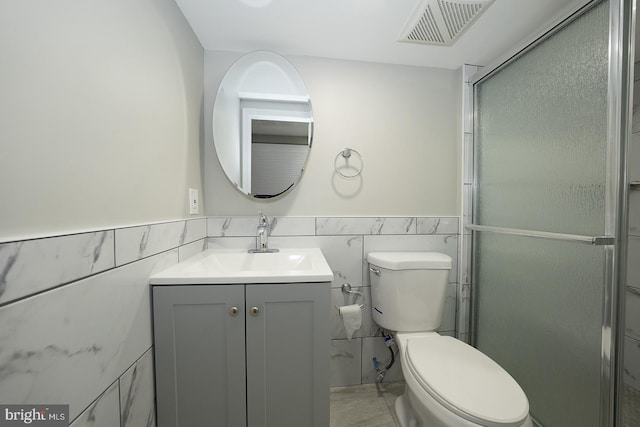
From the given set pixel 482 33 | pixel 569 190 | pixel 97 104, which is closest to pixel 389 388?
pixel 569 190

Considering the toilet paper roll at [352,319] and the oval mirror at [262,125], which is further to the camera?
the oval mirror at [262,125]

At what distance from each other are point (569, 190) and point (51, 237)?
5.42 ft

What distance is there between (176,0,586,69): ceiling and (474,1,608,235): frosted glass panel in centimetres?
14

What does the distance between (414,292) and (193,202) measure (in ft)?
3.99

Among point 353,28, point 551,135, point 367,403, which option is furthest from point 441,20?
point 367,403

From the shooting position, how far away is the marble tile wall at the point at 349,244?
1412mm

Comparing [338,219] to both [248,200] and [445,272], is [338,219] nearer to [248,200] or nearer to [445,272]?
[248,200]

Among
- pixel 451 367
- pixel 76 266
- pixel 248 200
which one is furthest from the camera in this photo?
pixel 248 200

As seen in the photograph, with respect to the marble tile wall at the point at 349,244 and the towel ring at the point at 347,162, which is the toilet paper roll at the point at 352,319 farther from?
the towel ring at the point at 347,162

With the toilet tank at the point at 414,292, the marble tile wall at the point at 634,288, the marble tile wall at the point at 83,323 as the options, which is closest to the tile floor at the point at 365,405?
the toilet tank at the point at 414,292

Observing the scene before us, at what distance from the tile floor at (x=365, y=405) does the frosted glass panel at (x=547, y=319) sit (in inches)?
25.3

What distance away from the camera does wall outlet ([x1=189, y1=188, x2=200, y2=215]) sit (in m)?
1.20

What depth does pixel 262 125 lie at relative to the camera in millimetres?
1389

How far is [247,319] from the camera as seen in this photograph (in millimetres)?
866
